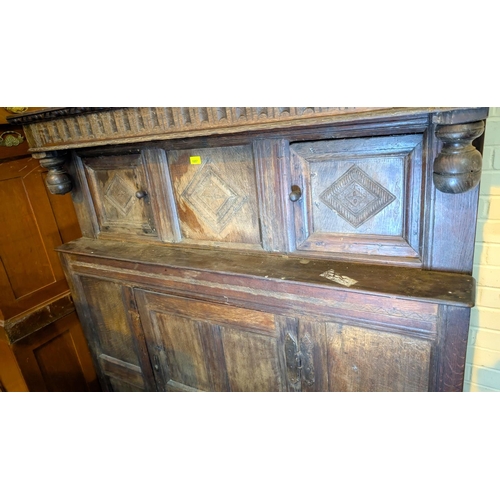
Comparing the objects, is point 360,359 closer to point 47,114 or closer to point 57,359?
point 47,114

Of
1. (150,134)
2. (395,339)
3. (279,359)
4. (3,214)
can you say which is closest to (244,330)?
(279,359)

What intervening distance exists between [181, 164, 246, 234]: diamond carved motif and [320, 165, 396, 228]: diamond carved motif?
292 mm

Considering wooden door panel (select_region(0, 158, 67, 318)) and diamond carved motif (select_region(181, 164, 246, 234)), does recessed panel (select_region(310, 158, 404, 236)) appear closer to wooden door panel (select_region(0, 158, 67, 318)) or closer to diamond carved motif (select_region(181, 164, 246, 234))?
diamond carved motif (select_region(181, 164, 246, 234))

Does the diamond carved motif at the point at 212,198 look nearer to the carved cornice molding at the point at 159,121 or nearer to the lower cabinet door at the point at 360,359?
the carved cornice molding at the point at 159,121

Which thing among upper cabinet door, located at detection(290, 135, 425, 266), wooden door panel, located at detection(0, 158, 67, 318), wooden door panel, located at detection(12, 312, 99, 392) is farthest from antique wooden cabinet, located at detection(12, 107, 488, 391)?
wooden door panel, located at detection(12, 312, 99, 392)

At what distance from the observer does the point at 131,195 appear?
1363 mm

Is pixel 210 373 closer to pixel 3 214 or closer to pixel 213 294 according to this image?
pixel 213 294

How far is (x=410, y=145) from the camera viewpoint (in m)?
0.88

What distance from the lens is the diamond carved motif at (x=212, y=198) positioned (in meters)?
1.16

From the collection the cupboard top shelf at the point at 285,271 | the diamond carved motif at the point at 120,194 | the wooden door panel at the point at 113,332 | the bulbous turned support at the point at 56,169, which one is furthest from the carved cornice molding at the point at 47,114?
the wooden door panel at the point at 113,332

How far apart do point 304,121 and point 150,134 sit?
1.64 ft

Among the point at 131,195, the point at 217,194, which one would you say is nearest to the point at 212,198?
the point at 217,194

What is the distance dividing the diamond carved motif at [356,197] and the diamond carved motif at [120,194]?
2.47 feet

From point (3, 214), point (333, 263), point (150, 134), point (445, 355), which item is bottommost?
point (445, 355)
